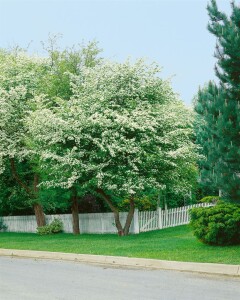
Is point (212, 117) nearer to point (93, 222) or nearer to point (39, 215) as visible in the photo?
point (93, 222)

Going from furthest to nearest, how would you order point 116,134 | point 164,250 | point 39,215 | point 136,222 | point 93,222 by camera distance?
1. point 39,215
2. point 93,222
3. point 136,222
4. point 116,134
5. point 164,250

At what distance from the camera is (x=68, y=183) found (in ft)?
69.8

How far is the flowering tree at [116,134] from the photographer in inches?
832

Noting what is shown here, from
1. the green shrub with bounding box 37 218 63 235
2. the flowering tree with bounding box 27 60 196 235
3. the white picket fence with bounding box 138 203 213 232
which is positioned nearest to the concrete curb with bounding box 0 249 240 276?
the flowering tree with bounding box 27 60 196 235

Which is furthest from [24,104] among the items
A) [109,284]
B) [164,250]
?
[109,284]

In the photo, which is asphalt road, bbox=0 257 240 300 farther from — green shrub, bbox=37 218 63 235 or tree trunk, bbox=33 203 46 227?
tree trunk, bbox=33 203 46 227

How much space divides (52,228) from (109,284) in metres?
17.8

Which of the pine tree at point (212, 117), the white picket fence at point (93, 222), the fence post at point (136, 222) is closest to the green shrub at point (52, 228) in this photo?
the white picket fence at point (93, 222)

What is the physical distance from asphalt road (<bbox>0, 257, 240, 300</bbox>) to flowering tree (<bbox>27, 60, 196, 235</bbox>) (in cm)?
807

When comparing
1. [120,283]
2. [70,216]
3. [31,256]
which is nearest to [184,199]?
[70,216]

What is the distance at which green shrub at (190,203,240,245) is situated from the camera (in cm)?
1466

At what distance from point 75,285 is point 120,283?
923mm

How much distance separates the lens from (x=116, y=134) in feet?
68.6

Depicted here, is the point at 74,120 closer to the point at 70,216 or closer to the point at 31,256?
the point at 31,256
